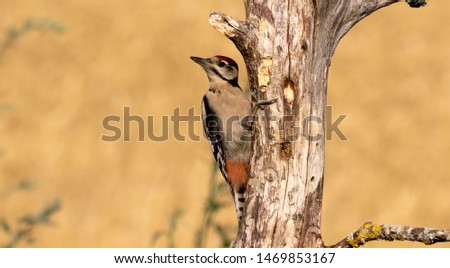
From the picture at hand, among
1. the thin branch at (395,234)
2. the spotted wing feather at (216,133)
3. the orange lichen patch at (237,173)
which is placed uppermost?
the spotted wing feather at (216,133)

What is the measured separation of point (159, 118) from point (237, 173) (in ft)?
36.6

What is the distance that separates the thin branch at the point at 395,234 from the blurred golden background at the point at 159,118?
25.9ft

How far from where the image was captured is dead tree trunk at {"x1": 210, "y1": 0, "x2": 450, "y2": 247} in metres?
5.71

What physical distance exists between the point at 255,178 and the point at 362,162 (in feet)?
42.2

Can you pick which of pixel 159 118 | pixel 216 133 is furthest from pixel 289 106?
pixel 159 118

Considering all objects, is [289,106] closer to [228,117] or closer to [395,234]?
[395,234]

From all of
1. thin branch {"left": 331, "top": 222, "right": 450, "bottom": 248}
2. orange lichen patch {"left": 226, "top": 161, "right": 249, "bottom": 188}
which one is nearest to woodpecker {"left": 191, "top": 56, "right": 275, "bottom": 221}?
orange lichen patch {"left": 226, "top": 161, "right": 249, "bottom": 188}

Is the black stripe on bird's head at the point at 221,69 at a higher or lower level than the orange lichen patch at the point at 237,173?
higher

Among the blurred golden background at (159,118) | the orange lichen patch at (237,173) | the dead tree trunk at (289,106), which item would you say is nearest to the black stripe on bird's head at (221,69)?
the orange lichen patch at (237,173)

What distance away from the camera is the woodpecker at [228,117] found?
7672mm

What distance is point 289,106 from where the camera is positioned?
5781 mm

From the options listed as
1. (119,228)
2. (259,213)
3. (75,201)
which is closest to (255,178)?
(259,213)

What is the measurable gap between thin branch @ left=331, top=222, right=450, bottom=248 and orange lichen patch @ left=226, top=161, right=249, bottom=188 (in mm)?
1845

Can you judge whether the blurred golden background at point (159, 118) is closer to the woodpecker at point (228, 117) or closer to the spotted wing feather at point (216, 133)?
the spotted wing feather at point (216, 133)
